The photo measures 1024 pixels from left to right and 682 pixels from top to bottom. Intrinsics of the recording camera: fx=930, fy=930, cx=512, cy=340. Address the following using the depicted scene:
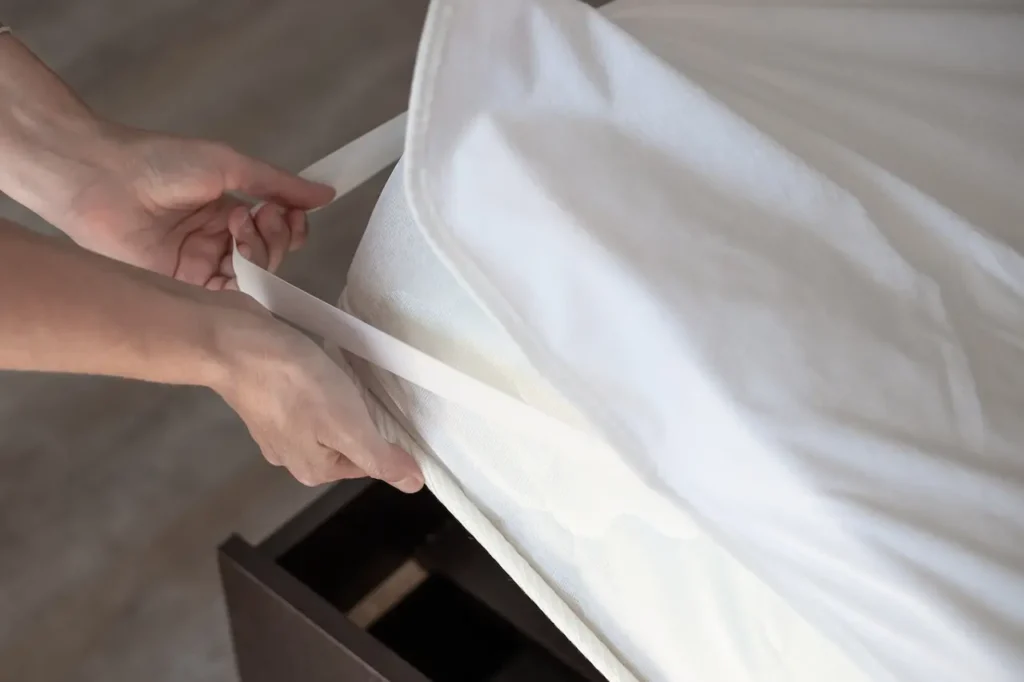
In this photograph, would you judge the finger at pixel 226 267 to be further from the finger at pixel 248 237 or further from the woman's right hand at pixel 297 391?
the woman's right hand at pixel 297 391

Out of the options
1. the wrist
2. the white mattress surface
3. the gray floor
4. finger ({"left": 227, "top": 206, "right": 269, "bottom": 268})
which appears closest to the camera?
the white mattress surface

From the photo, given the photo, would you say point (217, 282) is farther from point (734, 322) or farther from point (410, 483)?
point (734, 322)

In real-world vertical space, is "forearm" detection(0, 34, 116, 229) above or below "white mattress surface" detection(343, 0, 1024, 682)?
below

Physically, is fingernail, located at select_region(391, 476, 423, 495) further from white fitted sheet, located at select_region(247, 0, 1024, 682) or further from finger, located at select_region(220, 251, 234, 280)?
finger, located at select_region(220, 251, 234, 280)

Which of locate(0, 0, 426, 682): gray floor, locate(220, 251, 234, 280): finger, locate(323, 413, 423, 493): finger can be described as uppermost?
locate(323, 413, 423, 493): finger

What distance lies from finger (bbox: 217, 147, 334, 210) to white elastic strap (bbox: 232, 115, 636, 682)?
0.08ft

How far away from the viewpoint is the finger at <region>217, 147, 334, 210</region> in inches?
25.4

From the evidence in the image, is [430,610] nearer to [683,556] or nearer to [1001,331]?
[683,556]

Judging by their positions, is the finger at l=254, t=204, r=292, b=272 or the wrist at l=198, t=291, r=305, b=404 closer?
the wrist at l=198, t=291, r=305, b=404

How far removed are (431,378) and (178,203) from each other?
1.00 feet

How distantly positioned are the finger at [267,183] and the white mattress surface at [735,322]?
127 millimetres

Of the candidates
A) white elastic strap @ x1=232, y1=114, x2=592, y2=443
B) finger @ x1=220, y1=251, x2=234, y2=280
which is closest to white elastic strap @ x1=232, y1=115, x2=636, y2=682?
white elastic strap @ x1=232, y1=114, x2=592, y2=443

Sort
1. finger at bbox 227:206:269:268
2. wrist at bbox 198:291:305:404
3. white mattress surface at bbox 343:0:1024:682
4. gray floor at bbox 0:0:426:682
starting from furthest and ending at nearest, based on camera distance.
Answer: gray floor at bbox 0:0:426:682
finger at bbox 227:206:269:268
wrist at bbox 198:291:305:404
white mattress surface at bbox 343:0:1024:682

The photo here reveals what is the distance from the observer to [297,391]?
0.54 m
